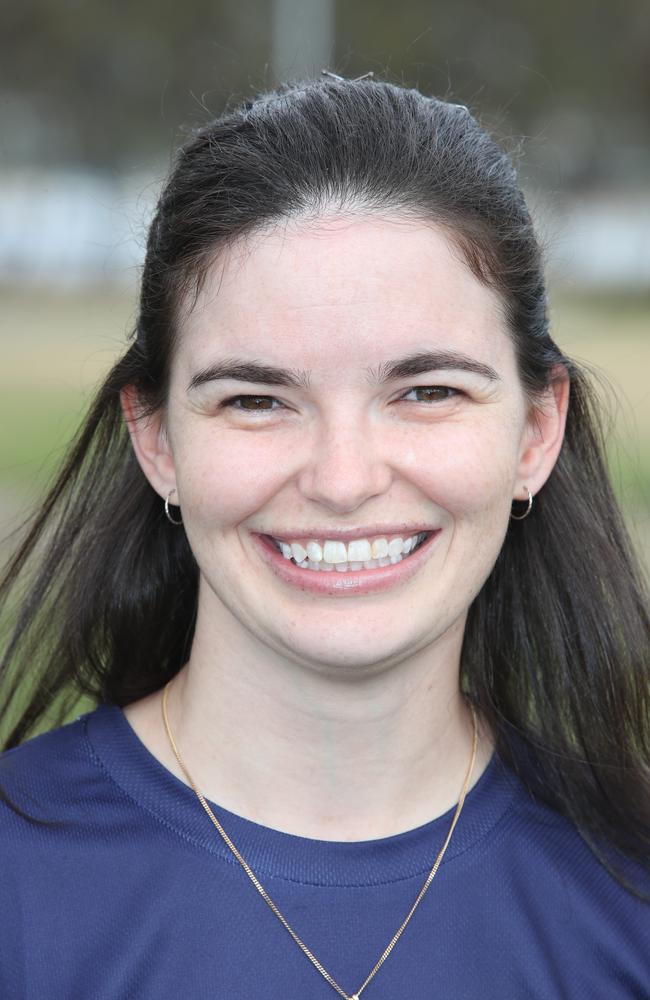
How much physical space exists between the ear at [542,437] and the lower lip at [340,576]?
315 millimetres

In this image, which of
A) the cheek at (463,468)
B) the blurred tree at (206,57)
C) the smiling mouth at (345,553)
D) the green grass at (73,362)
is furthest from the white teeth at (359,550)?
the blurred tree at (206,57)

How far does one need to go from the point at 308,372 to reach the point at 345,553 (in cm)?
30

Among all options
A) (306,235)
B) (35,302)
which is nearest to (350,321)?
(306,235)

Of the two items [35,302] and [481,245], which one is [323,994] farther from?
[35,302]

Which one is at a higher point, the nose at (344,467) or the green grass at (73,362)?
the green grass at (73,362)

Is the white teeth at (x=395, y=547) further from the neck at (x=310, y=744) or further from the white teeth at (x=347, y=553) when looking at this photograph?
the neck at (x=310, y=744)

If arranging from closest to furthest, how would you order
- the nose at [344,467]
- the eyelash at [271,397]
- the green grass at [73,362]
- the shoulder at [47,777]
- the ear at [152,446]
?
1. the nose at [344,467]
2. the eyelash at [271,397]
3. the shoulder at [47,777]
4. the ear at [152,446]
5. the green grass at [73,362]

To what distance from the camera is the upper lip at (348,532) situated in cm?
229

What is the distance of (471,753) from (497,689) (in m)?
0.20

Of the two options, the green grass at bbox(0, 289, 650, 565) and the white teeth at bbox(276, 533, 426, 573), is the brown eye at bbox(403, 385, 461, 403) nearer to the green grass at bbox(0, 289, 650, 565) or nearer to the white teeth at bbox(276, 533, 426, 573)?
the white teeth at bbox(276, 533, 426, 573)

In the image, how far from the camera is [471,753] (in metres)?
2.67

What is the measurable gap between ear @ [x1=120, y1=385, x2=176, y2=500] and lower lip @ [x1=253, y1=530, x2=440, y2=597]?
296mm

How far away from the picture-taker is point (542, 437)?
8.56ft

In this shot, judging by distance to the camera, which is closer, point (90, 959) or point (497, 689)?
point (90, 959)
